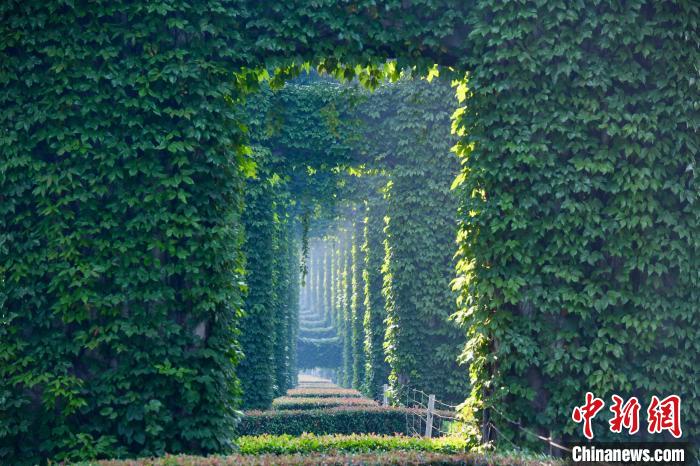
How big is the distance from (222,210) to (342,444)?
3.84m

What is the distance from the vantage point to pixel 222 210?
9602 mm

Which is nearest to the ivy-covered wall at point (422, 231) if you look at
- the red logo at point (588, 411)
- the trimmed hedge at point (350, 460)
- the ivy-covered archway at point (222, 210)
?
the ivy-covered archway at point (222, 210)

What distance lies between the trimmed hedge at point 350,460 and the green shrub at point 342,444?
7.44 feet

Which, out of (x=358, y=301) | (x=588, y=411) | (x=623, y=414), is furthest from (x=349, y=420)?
(x=358, y=301)

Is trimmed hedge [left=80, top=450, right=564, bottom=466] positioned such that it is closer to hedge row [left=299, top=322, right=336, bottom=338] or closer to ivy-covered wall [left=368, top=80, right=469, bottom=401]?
ivy-covered wall [left=368, top=80, right=469, bottom=401]

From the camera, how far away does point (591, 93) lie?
960cm

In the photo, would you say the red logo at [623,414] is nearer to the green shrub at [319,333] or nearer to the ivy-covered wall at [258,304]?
the ivy-covered wall at [258,304]

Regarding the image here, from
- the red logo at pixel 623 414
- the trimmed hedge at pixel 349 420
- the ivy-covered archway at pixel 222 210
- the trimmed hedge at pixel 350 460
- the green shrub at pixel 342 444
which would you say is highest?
the ivy-covered archway at pixel 222 210

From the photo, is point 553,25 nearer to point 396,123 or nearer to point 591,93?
point 591,93

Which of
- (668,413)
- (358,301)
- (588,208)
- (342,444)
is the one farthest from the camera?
(358,301)

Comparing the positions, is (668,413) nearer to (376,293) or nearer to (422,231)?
(422,231)

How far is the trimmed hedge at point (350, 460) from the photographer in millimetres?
7406

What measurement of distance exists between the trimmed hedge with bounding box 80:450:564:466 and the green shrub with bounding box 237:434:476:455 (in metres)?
2.27

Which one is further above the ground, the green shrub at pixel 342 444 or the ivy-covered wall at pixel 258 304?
the ivy-covered wall at pixel 258 304
